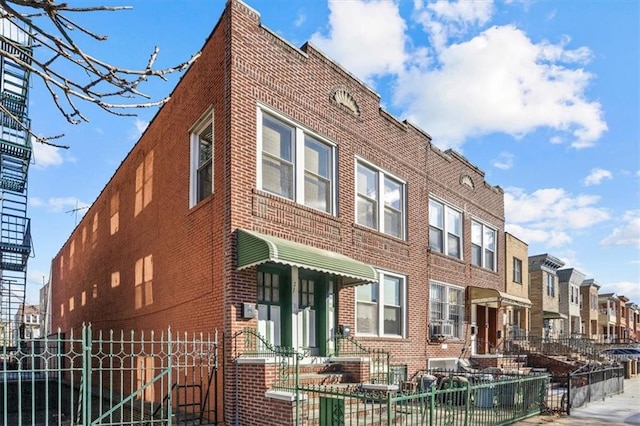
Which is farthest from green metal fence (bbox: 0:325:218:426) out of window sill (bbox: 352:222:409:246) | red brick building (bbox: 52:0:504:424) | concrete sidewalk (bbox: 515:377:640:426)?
concrete sidewalk (bbox: 515:377:640:426)

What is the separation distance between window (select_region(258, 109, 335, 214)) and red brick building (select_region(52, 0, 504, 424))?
0.12 feet

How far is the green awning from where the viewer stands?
9406 mm

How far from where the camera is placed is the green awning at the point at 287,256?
941cm

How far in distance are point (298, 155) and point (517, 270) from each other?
19666 mm

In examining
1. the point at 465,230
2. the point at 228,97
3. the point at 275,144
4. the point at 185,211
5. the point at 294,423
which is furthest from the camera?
the point at 465,230

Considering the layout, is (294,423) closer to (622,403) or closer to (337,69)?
(337,69)

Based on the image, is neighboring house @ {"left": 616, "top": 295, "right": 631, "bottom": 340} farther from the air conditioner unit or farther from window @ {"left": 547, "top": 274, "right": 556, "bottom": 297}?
the air conditioner unit

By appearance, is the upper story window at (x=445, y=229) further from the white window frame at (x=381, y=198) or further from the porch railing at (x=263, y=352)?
the porch railing at (x=263, y=352)

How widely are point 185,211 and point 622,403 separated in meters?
14.0

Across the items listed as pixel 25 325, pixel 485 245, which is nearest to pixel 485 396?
pixel 485 245

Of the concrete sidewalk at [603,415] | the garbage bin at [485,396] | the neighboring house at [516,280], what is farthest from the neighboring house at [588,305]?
the garbage bin at [485,396]

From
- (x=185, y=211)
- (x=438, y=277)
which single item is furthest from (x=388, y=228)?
(x=185, y=211)

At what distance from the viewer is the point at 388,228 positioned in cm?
1530

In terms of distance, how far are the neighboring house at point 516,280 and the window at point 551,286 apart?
30.2ft
